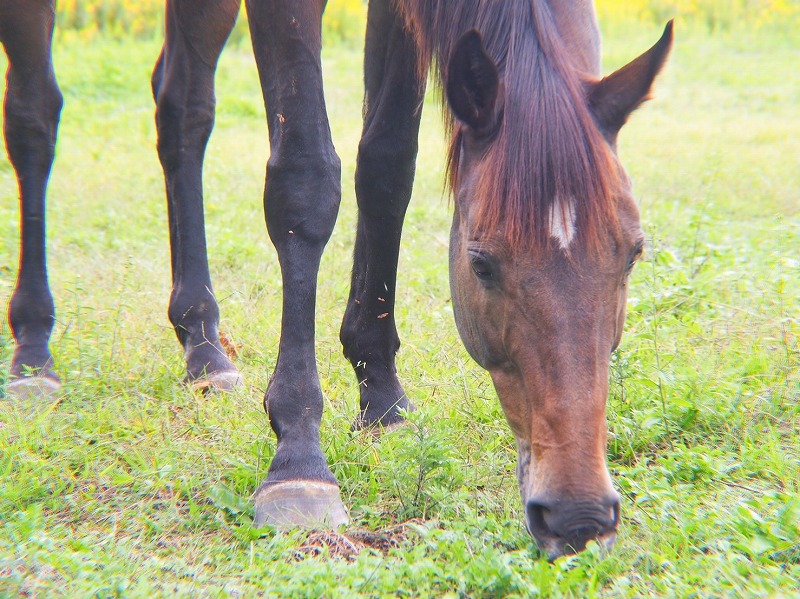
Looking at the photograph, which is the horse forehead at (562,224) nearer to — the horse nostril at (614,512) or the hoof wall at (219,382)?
the horse nostril at (614,512)

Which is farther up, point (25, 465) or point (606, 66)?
point (606, 66)

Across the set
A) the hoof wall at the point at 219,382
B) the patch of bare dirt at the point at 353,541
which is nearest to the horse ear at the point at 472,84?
the patch of bare dirt at the point at 353,541

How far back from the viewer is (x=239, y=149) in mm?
7945

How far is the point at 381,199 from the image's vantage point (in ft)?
10.4

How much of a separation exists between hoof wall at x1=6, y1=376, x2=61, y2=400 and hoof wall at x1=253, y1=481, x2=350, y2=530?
4.29 ft

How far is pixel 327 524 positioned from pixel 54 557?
695 millimetres

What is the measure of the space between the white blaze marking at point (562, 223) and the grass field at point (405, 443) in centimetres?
62

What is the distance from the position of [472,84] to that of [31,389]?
2.15 meters

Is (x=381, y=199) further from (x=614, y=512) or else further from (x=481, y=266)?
(x=614, y=512)

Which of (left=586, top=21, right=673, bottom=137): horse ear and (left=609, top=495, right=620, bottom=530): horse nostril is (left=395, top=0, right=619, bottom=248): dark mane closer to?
(left=586, top=21, right=673, bottom=137): horse ear

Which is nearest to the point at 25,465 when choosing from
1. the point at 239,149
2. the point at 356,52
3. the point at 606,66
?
the point at 239,149

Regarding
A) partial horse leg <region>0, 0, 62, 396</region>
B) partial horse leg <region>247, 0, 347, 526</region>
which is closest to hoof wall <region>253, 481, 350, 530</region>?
partial horse leg <region>247, 0, 347, 526</region>

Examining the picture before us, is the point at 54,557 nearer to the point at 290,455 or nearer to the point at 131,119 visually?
the point at 290,455

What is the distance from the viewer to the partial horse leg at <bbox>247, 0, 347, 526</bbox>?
8.35 feet
